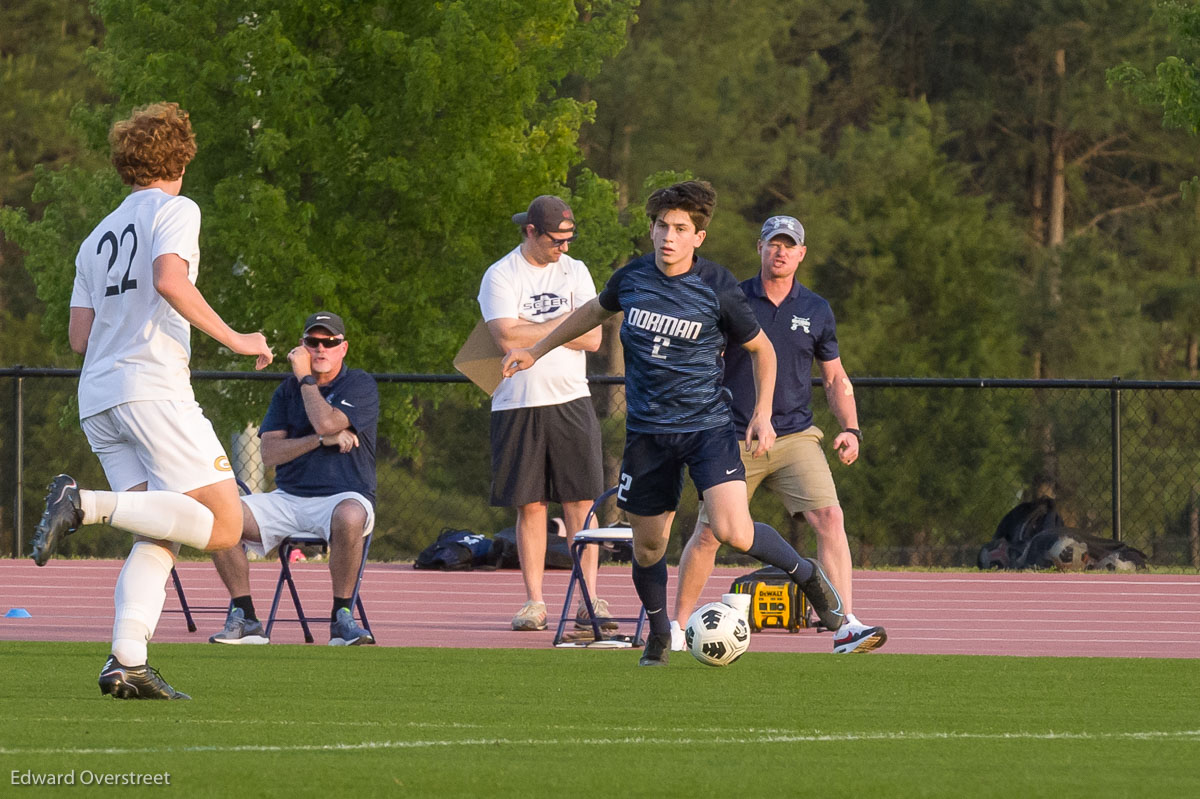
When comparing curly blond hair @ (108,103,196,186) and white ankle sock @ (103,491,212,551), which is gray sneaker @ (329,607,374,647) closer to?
white ankle sock @ (103,491,212,551)

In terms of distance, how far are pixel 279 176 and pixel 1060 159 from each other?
2294cm

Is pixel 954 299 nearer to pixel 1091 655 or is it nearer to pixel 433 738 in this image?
pixel 1091 655

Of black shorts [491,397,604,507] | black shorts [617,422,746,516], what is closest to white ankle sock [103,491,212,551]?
black shorts [617,422,746,516]

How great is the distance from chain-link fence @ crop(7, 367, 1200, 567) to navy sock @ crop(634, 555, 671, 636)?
14.8 m

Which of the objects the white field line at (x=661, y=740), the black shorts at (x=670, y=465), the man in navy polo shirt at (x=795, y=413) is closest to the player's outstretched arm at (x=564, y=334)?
the black shorts at (x=670, y=465)

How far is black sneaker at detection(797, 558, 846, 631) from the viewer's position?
361 inches

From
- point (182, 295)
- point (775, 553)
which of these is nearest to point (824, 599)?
point (775, 553)

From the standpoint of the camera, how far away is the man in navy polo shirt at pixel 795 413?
944cm

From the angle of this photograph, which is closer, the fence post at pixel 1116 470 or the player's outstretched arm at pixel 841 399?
the player's outstretched arm at pixel 841 399

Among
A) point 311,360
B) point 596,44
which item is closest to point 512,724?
point 311,360

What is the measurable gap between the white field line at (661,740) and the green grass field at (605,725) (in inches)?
0.5

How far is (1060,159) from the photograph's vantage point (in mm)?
42594

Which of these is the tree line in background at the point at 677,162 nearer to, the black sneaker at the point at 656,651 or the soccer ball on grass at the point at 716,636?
the black sneaker at the point at 656,651

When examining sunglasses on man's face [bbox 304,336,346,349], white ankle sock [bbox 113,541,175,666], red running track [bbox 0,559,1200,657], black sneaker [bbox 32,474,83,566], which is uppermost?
sunglasses on man's face [bbox 304,336,346,349]
